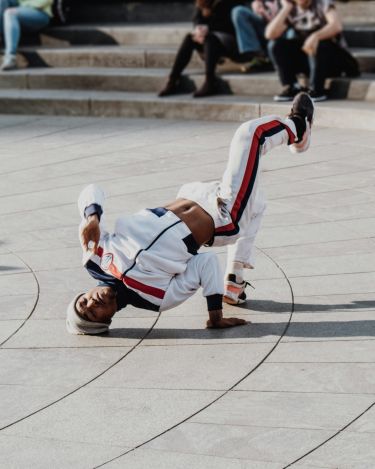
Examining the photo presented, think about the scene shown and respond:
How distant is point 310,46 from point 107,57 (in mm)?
3203

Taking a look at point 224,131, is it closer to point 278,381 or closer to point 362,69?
point 362,69

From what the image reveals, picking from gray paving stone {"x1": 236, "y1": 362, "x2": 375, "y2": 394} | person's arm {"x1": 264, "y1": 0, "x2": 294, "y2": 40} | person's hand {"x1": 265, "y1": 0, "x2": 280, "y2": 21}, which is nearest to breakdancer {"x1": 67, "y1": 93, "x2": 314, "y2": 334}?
gray paving stone {"x1": 236, "y1": 362, "x2": 375, "y2": 394}

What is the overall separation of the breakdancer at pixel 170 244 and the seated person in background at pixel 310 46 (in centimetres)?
524

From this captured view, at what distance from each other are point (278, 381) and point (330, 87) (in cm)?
669

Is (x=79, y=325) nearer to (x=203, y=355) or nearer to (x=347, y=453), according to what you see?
(x=203, y=355)

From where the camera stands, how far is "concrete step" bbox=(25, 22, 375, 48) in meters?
13.6

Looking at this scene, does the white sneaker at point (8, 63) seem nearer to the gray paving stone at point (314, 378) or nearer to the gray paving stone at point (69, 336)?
the gray paving stone at point (69, 336)

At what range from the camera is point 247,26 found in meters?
11.9

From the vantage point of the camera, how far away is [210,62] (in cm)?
1171

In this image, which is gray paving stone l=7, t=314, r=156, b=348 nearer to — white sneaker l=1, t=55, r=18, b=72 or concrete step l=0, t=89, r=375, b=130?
concrete step l=0, t=89, r=375, b=130

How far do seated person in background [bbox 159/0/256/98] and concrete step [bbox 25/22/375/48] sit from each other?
60.2 inches

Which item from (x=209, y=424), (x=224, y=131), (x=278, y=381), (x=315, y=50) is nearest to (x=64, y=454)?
(x=209, y=424)

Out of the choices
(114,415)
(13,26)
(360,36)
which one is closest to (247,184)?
(114,415)

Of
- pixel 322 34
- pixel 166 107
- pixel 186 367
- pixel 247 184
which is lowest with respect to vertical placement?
pixel 166 107
